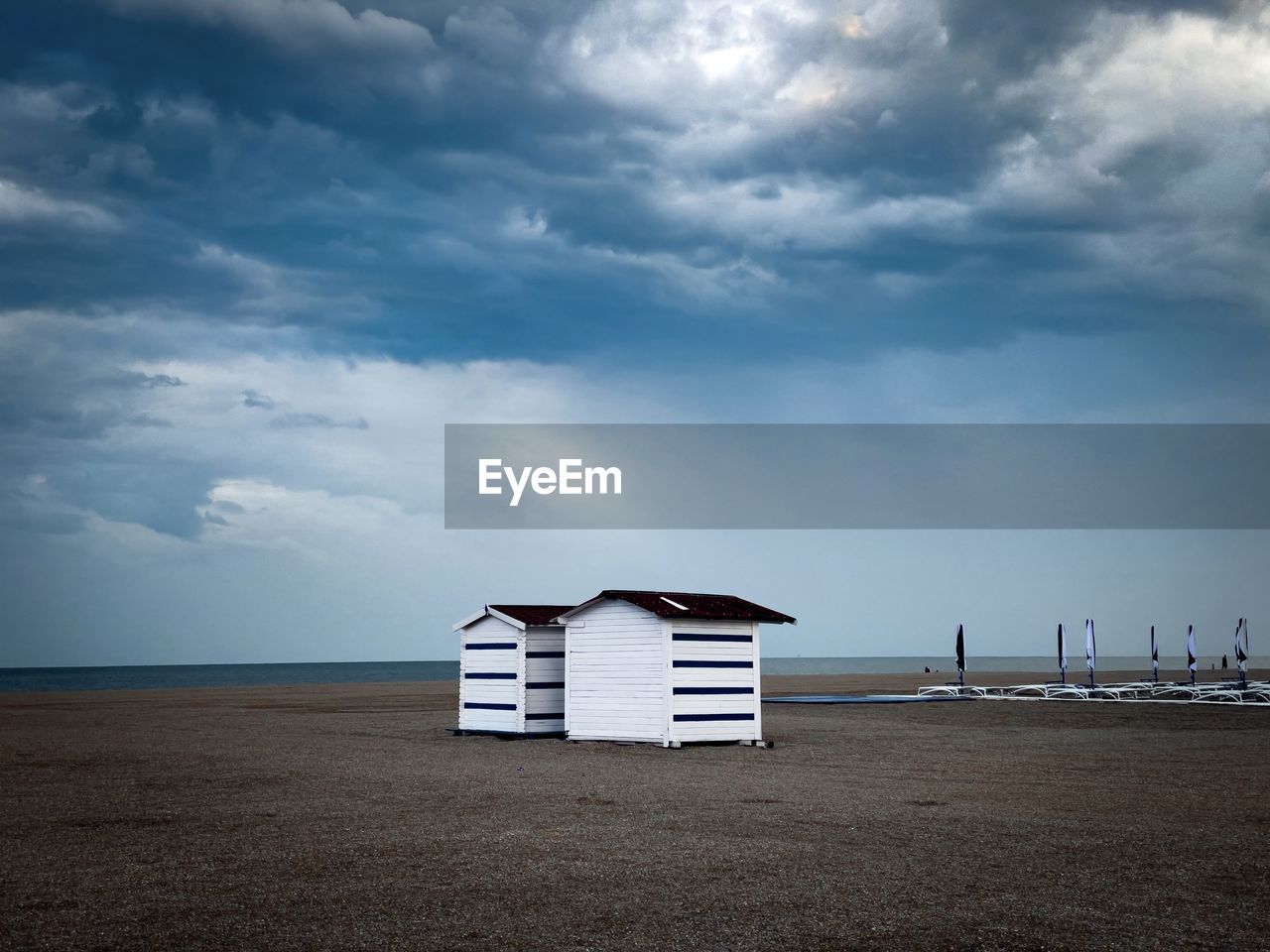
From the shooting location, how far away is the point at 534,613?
29.1 metres

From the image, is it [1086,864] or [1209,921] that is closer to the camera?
[1209,921]

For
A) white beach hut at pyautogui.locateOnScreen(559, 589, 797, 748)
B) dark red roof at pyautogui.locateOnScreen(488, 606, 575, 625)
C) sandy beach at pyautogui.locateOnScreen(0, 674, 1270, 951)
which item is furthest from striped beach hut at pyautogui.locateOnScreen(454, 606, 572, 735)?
sandy beach at pyautogui.locateOnScreen(0, 674, 1270, 951)

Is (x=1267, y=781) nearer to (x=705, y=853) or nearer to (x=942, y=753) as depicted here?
(x=942, y=753)

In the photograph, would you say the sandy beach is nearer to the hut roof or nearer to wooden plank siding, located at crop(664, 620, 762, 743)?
wooden plank siding, located at crop(664, 620, 762, 743)

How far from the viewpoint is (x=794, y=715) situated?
118 ft

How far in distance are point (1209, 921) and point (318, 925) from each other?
678 centimetres

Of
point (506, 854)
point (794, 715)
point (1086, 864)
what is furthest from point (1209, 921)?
point (794, 715)

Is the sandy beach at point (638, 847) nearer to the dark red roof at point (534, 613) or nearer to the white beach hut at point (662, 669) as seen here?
the white beach hut at point (662, 669)

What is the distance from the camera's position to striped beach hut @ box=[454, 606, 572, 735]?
91.8 ft

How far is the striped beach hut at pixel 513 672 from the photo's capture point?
91.8 feet

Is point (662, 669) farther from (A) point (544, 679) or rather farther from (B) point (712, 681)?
(A) point (544, 679)

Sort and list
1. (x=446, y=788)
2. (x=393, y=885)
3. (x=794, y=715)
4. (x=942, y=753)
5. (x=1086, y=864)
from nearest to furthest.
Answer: (x=393, y=885), (x=1086, y=864), (x=446, y=788), (x=942, y=753), (x=794, y=715)

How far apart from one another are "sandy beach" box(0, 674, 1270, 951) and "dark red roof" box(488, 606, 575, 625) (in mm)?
4411

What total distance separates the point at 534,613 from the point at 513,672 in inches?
64.6
